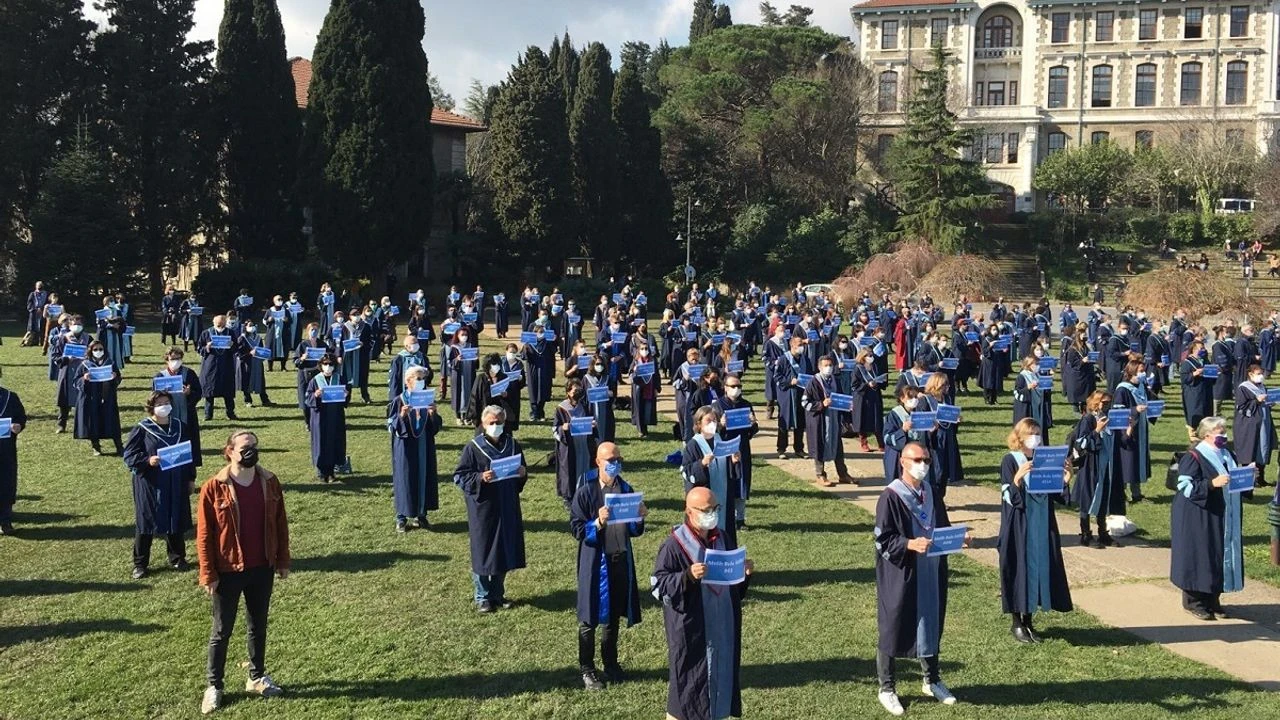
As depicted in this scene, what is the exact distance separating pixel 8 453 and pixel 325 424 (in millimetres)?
3491

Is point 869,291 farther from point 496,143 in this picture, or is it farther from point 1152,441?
point 1152,441

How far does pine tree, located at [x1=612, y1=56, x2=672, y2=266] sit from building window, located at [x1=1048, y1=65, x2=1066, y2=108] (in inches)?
1264

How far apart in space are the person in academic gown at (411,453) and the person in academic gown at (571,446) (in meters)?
1.35

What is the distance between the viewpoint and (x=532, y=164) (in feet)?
139

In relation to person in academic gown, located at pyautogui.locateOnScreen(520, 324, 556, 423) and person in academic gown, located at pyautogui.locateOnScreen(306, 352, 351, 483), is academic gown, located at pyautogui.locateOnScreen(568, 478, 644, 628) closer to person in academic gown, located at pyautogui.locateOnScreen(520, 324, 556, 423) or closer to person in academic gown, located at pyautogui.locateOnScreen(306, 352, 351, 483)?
person in academic gown, located at pyautogui.locateOnScreen(306, 352, 351, 483)

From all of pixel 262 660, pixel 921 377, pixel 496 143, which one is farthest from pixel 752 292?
pixel 262 660

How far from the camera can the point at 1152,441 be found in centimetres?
1767

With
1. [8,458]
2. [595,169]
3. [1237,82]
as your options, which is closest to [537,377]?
[8,458]

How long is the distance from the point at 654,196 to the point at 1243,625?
41039 millimetres

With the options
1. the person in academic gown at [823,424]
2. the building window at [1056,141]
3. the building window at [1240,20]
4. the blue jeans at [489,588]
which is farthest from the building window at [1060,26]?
the blue jeans at [489,588]

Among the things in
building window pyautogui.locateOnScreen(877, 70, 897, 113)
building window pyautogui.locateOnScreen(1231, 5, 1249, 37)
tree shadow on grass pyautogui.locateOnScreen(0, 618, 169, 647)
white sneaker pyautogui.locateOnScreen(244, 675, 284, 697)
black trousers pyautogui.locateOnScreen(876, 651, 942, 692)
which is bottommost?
white sneaker pyautogui.locateOnScreen(244, 675, 284, 697)

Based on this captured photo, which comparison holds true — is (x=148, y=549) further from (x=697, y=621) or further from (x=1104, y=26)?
(x=1104, y=26)

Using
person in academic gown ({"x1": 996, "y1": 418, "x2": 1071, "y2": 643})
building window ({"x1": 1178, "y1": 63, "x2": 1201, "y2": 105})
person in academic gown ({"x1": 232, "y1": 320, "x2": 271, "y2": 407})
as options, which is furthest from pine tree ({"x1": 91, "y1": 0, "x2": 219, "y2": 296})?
building window ({"x1": 1178, "y1": 63, "x2": 1201, "y2": 105})

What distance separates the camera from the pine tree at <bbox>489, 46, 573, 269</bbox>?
42312 millimetres
